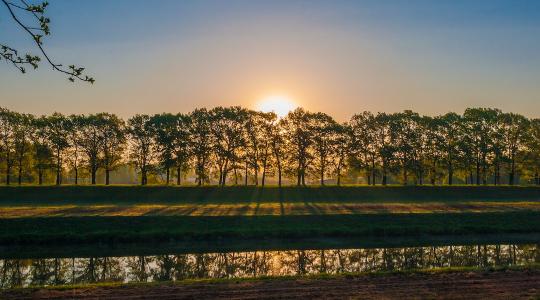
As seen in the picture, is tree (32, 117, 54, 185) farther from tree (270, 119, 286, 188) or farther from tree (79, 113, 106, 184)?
tree (270, 119, 286, 188)

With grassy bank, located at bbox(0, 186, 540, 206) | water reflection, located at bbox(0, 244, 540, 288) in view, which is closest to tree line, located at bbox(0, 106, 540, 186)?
grassy bank, located at bbox(0, 186, 540, 206)

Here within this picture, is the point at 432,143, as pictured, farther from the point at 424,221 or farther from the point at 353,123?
the point at 424,221

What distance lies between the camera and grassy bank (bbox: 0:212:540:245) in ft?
139

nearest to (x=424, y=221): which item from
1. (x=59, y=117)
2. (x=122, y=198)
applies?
(x=122, y=198)

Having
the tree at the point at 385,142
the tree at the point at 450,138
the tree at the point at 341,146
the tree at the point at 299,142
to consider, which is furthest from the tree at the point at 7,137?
the tree at the point at 450,138

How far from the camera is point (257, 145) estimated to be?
90.6 metres

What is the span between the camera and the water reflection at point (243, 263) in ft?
95.6

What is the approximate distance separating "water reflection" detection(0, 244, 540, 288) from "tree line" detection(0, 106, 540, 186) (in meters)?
51.8

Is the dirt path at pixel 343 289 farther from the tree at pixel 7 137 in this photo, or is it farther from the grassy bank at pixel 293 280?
the tree at pixel 7 137

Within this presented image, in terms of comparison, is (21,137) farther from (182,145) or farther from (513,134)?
(513,134)

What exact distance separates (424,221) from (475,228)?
4.83 meters

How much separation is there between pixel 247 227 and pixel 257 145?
1782 inches

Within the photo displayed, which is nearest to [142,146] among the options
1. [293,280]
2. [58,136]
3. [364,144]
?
[58,136]

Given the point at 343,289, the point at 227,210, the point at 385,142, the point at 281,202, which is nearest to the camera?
the point at 343,289
